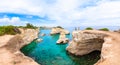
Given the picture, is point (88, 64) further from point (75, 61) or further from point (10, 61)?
point (10, 61)

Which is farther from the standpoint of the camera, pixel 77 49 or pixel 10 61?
pixel 77 49

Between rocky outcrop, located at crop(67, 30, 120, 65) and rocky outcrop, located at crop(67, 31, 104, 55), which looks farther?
rocky outcrop, located at crop(67, 31, 104, 55)

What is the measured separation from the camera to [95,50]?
49000mm

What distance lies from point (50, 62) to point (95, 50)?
15584mm

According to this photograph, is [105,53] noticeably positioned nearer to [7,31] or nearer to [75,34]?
[75,34]

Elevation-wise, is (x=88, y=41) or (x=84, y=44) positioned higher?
(x=88, y=41)

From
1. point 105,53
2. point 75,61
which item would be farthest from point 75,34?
point 105,53

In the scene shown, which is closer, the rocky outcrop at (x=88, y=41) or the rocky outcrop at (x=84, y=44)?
the rocky outcrop at (x=88, y=41)

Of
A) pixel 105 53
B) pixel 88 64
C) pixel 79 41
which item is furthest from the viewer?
pixel 79 41

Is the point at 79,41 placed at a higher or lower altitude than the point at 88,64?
higher

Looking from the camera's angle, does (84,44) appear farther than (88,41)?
Yes

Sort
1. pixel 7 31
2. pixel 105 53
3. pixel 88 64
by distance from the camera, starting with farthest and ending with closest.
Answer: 1. pixel 7 31
2. pixel 88 64
3. pixel 105 53

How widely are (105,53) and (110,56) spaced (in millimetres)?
1786

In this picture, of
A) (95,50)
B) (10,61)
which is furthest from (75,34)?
(10,61)
